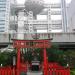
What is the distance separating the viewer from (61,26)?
66.1 metres

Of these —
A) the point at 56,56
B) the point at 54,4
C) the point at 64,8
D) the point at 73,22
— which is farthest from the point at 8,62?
the point at 54,4

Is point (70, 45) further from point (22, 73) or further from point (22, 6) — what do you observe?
point (22, 6)

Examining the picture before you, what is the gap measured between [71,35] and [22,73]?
20.5 meters

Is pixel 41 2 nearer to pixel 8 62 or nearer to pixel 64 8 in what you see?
pixel 64 8

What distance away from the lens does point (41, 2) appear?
7725 cm

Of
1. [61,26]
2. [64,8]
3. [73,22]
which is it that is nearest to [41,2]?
[64,8]

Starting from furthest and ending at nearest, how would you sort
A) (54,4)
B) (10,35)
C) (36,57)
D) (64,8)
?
(54,4) → (64,8) → (10,35) → (36,57)

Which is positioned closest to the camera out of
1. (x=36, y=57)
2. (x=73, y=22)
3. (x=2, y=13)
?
(x=36, y=57)

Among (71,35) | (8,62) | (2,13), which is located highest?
(2,13)

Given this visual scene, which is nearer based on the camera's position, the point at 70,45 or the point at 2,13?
the point at 70,45

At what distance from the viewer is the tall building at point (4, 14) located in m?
60.9

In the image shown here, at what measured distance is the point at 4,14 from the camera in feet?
214

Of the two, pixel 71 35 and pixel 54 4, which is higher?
pixel 54 4

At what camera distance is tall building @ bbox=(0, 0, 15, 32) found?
200 feet
